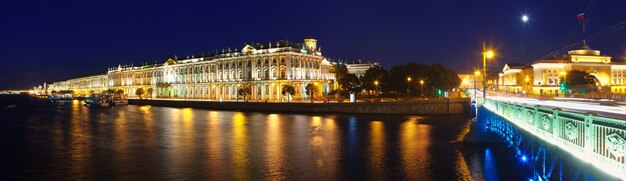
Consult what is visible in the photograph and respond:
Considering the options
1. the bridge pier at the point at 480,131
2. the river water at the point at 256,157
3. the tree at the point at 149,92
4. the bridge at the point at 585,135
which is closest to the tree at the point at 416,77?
the river water at the point at 256,157

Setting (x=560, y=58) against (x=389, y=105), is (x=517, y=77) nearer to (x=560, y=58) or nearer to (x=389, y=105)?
(x=560, y=58)

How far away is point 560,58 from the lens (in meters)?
136

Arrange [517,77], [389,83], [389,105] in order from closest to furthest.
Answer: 1. [389,105]
2. [389,83]
3. [517,77]

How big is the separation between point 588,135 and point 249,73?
345 feet

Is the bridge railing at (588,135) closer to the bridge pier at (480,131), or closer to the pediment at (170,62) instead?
the bridge pier at (480,131)

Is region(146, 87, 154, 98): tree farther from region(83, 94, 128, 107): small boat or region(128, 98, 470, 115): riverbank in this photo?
region(128, 98, 470, 115): riverbank

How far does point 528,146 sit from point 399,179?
18.4ft

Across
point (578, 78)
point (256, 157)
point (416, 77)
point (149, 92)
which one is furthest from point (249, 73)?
point (256, 157)

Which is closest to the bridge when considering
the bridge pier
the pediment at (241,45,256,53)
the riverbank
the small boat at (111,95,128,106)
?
the bridge pier

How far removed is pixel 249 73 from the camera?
113m

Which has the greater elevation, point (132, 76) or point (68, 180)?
point (132, 76)

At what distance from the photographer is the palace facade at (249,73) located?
106 metres

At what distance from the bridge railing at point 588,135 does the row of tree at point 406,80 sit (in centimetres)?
7264

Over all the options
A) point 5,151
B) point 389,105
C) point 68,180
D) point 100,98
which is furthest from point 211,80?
point 68,180
